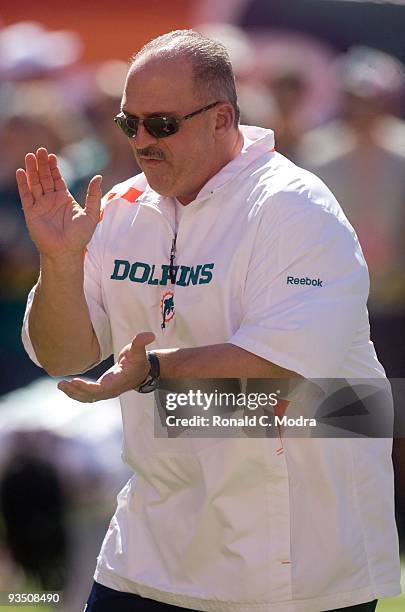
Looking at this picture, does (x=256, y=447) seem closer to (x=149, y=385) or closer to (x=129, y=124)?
(x=149, y=385)

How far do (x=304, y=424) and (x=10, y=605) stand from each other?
2.34 m

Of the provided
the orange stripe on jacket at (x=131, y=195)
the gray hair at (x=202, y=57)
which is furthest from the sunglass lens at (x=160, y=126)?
the orange stripe on jacket at (x=131, y=195)

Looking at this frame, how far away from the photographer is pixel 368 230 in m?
4.95

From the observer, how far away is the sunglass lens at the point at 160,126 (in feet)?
9.91

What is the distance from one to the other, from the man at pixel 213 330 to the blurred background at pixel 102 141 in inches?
65.4

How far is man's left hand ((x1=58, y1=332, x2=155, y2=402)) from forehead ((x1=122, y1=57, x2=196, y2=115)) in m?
0.66

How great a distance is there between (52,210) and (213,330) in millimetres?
533

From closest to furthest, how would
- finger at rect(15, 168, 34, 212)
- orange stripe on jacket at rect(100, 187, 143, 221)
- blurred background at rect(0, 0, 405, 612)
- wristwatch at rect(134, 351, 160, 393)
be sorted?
1. wristwatch at rect(134, 351, 160, 393)
2. finger at rect(15, 168, 34, 212)
3. orange stripe on jacket at rect(100, 187, 143, 221)
4. blurred background at rect(0, 0, 405, 612)

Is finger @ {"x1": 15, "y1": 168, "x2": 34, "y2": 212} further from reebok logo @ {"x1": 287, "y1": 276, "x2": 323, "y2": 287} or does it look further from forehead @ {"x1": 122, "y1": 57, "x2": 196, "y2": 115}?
reebok logo @ {"x1": 287, "y1": 276, "x2": 323, "y2": 287}

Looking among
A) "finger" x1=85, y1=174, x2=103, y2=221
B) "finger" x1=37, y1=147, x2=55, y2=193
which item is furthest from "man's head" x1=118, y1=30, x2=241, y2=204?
"finger" x1=37, y1=147, x2=55, y2=193

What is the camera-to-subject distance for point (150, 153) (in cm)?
306

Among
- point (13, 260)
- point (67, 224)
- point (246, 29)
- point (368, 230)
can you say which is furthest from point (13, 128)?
point (67, 224)

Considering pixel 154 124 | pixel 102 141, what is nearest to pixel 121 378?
pixel 154 124

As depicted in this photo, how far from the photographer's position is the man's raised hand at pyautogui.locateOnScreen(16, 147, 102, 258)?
9.96 ft
